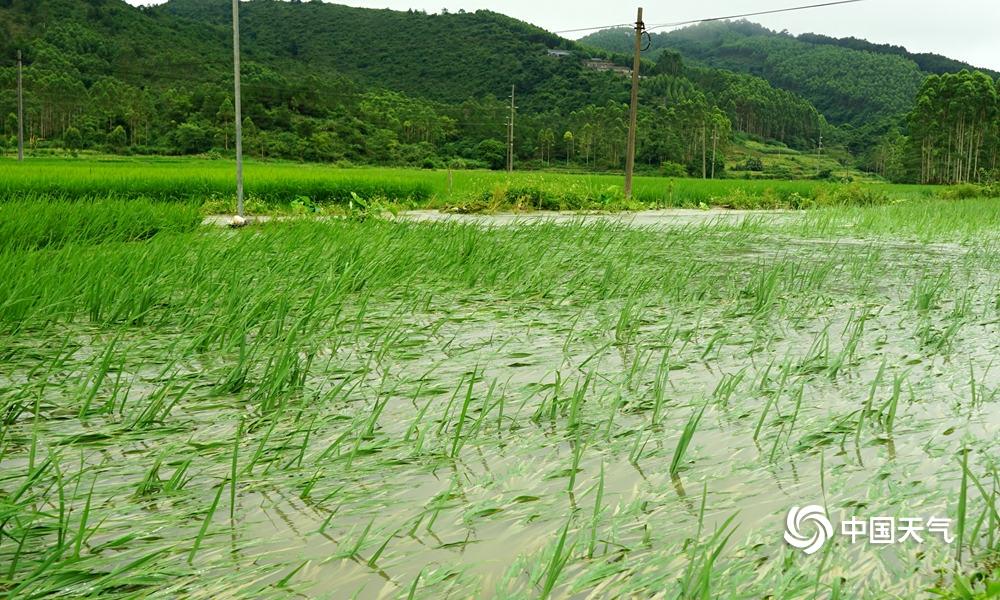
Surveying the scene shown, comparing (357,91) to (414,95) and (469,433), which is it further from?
(469,433)

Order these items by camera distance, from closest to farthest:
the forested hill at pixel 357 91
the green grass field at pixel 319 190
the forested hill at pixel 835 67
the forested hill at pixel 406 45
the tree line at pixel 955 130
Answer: the green grass field at pixel 319 190, the forested hill at pixel 357 91, the tree line at pixel 955 130, the forested hill at pixel 406 45, the forested hill at pixel 835 67

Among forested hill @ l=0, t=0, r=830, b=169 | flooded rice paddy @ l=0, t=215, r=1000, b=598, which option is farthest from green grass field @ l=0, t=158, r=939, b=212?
forested hill @ l=0, t=0, r=830, b=169

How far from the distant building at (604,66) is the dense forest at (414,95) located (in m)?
0.58

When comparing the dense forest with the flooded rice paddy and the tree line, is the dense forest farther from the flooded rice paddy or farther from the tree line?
the flooded rice paddy

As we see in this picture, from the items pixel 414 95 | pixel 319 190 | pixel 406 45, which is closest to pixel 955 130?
pixel 414 95

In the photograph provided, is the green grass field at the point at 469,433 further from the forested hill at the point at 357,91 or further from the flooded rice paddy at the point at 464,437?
the forested hill at the point at 357,91

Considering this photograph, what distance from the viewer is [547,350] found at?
13.0ft

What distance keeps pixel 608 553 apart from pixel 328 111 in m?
53.0

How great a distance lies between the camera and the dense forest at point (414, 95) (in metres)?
47.6

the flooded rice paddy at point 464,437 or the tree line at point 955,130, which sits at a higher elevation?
the tree line at point 955,130

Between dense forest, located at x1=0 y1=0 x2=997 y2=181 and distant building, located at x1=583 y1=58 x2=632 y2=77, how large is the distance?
1.92ft

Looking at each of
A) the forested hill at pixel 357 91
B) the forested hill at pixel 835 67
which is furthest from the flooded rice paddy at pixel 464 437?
the forested hill at pixel 835 67

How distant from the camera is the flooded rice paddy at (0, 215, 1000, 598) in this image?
168 cm

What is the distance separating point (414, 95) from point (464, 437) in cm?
7351
